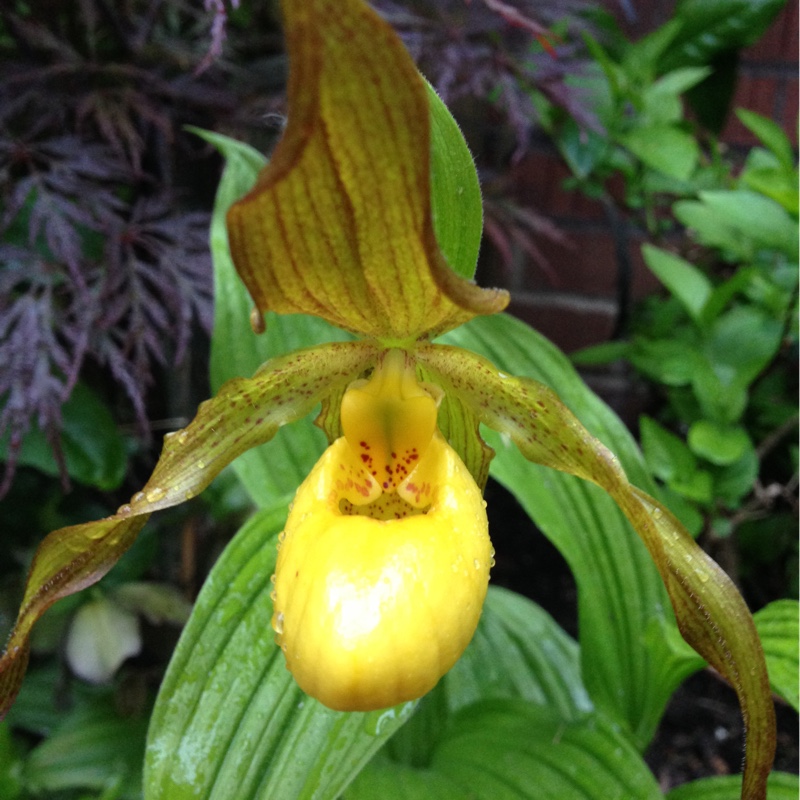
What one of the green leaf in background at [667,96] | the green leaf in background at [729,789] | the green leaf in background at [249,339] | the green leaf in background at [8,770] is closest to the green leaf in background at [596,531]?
the green leaf in background at [729,789]

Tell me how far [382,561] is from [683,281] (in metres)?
0.77

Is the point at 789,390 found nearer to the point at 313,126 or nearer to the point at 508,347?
the point at 508,347

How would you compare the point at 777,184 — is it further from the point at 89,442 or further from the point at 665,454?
the point at 89,442

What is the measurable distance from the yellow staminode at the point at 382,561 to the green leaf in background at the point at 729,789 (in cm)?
47

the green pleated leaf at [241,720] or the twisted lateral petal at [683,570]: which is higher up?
the twisted lateral petal at [683,570]

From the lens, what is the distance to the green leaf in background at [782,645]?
69cm

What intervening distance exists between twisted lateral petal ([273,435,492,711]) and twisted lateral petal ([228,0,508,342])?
0.17 metres

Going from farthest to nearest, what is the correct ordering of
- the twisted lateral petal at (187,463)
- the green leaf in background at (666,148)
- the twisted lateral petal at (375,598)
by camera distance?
1. the green leaf in background at (666,148)
2. the twisted lateral petal at (187,463)
3. the twisted lateral petal at (375,598)

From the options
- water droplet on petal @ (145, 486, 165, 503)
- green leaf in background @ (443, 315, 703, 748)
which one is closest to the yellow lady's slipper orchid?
water droplet on petal @ (145, 486, 165, 503)

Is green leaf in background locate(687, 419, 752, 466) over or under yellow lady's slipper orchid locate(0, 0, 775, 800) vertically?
under

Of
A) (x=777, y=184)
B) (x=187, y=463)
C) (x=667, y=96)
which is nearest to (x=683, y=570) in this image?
(x=187, y=463)

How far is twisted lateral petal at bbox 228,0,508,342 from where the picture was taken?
1.17 ft

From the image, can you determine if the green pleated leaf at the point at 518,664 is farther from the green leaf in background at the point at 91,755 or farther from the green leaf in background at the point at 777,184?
the green leaf in background at the point at 777,184

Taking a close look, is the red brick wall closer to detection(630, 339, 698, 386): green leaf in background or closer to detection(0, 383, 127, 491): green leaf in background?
detection(630, 339, 698, 386): green leaf in background
